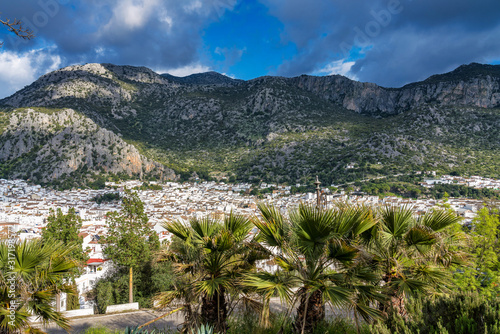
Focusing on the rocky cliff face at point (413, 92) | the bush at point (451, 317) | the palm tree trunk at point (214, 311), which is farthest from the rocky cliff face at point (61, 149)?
the bush at point (451, 317)

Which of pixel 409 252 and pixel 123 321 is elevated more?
pixel 409 252

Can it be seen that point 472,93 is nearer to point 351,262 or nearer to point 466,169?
point 466,169

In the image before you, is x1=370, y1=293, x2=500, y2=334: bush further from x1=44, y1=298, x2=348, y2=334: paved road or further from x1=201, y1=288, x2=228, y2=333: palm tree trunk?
x1=44, y1=298, x2=348, y2=334: paved road

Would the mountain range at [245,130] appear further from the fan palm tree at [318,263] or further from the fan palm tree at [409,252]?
the fan palm tree at [318,263]

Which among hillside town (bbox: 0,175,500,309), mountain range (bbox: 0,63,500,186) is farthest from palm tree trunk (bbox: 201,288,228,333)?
mountain range (bbox: 0,63,500,186)

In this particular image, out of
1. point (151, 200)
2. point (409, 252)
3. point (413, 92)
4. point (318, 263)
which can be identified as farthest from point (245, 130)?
point (318, 263)

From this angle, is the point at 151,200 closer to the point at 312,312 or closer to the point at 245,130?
the point at 245,130
